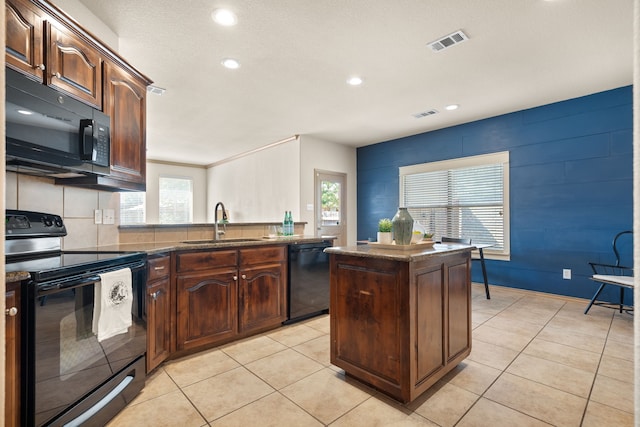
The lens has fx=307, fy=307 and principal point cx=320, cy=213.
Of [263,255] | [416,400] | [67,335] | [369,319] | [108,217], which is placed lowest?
[416,400]

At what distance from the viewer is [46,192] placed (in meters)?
1.97

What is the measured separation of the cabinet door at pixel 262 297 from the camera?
109 inches

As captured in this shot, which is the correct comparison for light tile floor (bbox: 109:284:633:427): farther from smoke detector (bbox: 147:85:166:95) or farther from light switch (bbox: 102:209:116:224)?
smoke detector (bbox: 147:85:166:95)

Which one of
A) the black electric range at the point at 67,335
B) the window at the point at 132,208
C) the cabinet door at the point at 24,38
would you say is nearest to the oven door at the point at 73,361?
the black electric range at the point at 67,335

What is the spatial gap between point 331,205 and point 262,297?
3438 millimetres

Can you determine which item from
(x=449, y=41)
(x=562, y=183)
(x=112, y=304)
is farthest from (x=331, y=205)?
(x=112, y=304)

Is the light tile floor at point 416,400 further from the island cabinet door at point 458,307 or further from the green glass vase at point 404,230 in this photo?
the green glass vase at point 404,230

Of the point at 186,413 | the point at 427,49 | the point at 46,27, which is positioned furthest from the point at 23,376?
the point at 427,49

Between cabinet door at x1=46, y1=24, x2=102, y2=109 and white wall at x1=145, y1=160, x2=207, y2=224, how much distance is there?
20.6ft

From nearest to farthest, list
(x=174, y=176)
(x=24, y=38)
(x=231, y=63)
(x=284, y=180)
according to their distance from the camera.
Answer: (x=24, y=38) → (x=231, y=63) → (x=284, y=180) → (x=174, y=176)

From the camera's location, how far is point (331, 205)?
20.1ft

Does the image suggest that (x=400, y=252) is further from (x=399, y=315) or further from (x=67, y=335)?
(x=67, y=335)

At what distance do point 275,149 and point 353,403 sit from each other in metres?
5.03

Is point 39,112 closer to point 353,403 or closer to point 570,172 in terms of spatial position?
point 353,403
